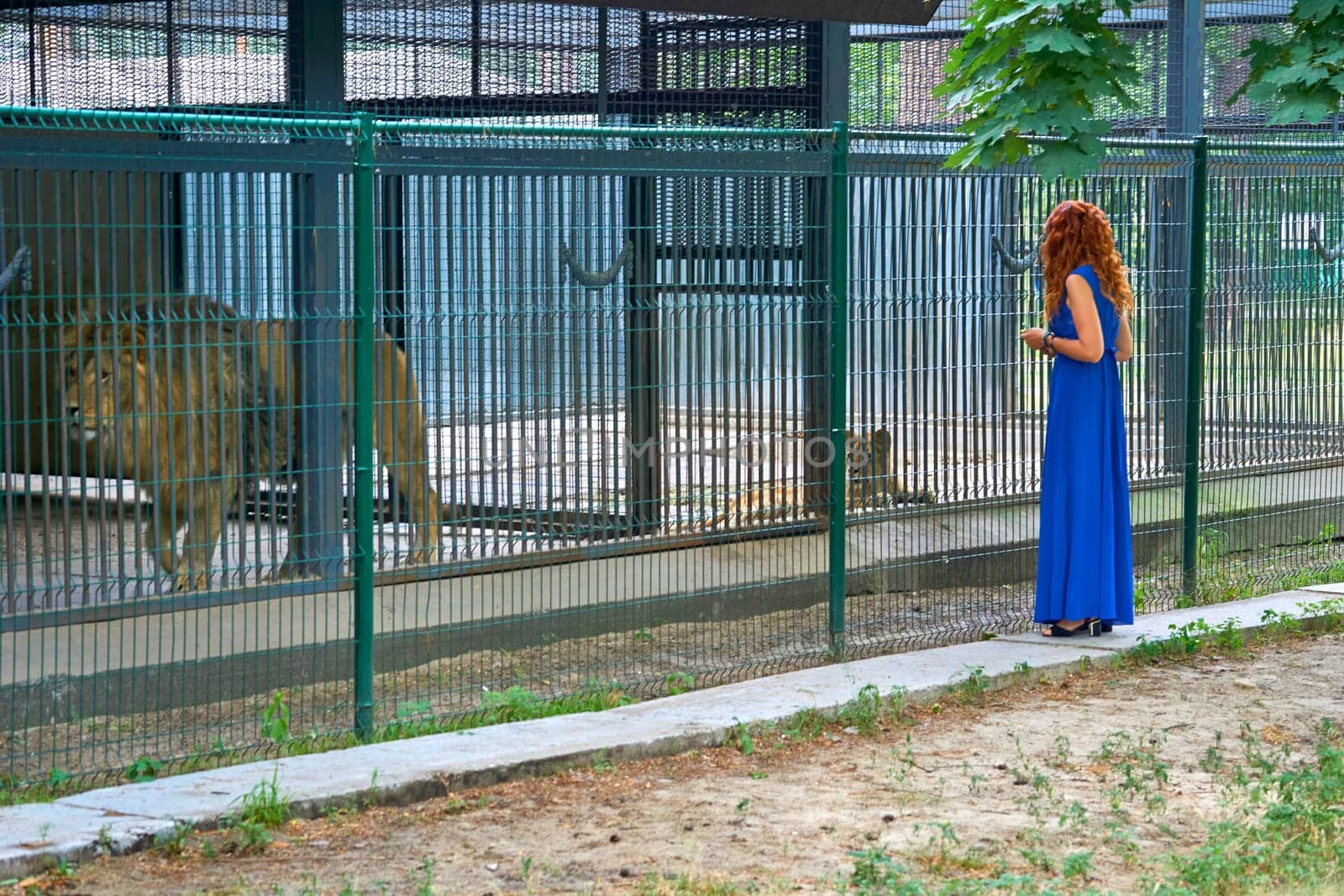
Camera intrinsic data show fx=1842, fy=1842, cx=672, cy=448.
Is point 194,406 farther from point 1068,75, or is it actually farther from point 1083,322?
point 1083,322

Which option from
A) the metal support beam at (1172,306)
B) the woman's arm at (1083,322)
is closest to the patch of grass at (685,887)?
the woman's arm at (1083,322)

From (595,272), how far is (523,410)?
2.27 feet

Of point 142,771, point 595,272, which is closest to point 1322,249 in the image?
point 595,272

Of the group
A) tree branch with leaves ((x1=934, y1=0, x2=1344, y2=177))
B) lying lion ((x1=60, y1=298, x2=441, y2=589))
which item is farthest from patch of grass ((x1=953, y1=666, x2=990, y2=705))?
lying lion ((x1=60, y1=298, x2=441, y2=589))

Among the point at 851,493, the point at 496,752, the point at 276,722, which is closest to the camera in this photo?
the point at 496,752

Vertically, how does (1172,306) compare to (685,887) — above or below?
above

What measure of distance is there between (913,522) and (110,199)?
14.4 feet

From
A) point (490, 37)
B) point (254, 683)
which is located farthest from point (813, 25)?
point (254, 683)

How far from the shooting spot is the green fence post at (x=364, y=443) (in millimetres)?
6859

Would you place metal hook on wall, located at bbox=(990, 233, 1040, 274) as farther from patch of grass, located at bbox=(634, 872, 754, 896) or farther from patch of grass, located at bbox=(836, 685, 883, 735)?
patch of grass, located at bbox=(634, 872, 754, 896)

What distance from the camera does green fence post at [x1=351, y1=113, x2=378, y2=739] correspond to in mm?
6859

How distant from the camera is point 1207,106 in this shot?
45.8ft

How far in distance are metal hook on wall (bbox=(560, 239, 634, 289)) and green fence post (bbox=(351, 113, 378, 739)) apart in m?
1.17

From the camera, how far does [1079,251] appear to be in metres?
8.50
